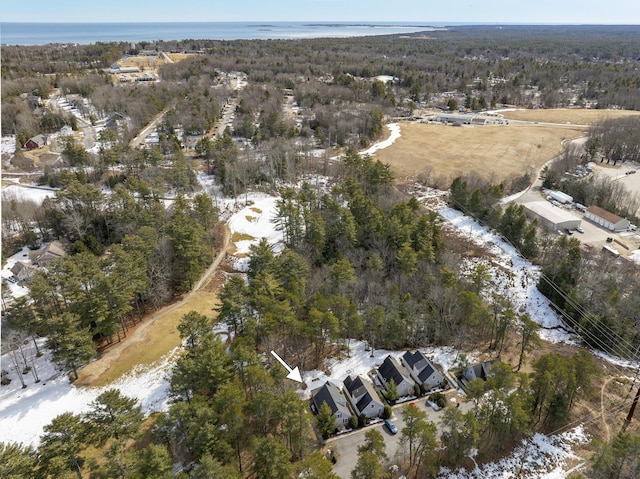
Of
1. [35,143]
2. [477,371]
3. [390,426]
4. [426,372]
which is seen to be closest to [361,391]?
[390,426]

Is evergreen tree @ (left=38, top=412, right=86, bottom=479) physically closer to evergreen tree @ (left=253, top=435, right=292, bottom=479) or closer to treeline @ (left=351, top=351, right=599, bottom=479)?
evergreen tree @ (left=253, top=435, right=292, bottom=479)

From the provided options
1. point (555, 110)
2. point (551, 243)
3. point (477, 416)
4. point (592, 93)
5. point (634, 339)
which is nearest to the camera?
point (477, 416)

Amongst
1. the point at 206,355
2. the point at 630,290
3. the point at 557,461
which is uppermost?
the point at 206,355

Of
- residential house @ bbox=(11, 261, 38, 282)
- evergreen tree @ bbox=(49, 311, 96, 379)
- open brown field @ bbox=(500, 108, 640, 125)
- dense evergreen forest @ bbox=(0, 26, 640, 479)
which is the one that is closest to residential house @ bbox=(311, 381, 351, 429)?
dense evergreen forest @ bbox=(0, 26, 640, 479)

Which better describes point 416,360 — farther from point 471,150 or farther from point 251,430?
point 471,150

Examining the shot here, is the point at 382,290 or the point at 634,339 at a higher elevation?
the point at 382,290

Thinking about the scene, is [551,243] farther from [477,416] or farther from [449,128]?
[449,128]

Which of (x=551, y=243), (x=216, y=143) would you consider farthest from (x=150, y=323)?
(x=551, y=243)
